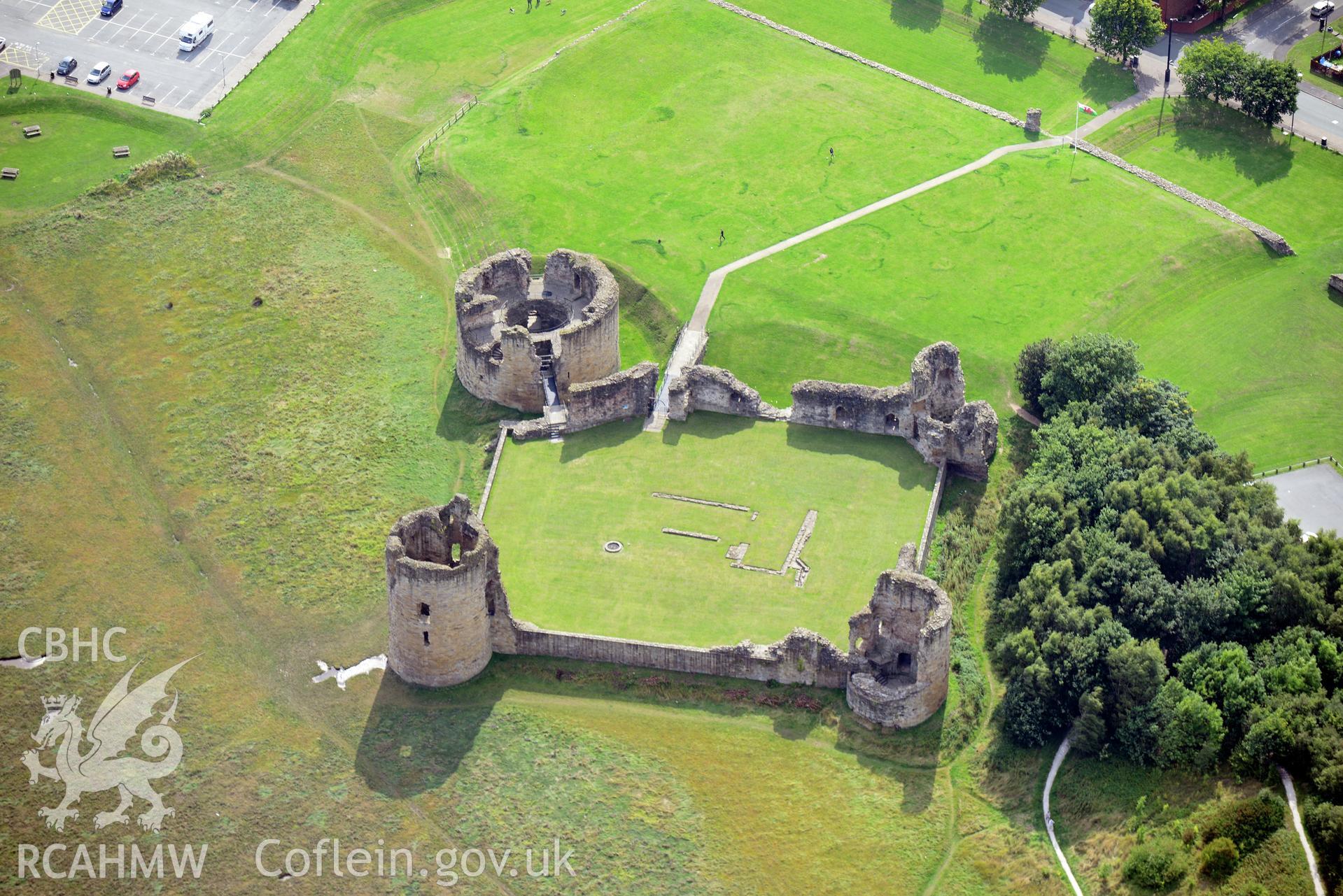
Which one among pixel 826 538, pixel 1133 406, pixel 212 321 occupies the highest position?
pixel 1133 406

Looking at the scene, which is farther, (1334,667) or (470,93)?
(470,93)

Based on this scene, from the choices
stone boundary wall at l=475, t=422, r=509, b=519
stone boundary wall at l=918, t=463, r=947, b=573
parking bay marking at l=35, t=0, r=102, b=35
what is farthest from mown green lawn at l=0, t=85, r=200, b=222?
stone boundary wall at l=918, t=463, r=947, b=573

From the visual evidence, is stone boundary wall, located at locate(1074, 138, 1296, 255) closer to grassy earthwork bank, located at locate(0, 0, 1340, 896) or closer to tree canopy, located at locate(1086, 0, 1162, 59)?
grassy earthwork bank, located at locate(0, 0, 1340, 896)

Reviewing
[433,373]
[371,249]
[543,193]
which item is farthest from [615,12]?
[433,373]

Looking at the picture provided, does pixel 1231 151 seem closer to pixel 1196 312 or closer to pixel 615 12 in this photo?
pixel 1196 312

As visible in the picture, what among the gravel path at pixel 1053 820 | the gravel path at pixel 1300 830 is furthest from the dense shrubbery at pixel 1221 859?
the gravel path at pixel 1053 820

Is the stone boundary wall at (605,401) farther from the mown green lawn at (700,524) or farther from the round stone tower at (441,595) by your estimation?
the round stone tower at (441,595)

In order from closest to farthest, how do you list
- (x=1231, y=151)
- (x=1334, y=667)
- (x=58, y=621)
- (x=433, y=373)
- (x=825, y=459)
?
1. (x=1334, y=667)
2. (x=58, y=621)
3. (x=825, y=459)
4. (x=433, y=373)
5. (x=1231, y=151)
